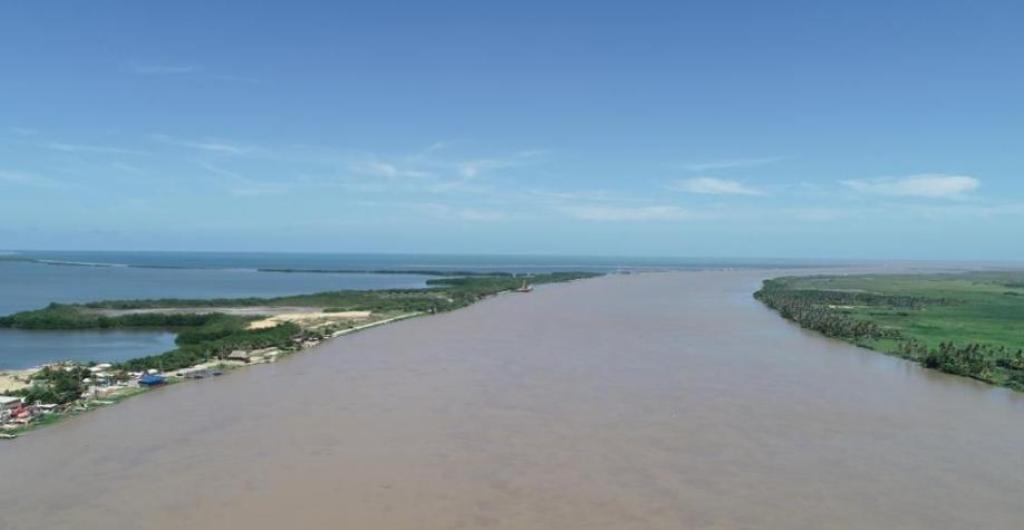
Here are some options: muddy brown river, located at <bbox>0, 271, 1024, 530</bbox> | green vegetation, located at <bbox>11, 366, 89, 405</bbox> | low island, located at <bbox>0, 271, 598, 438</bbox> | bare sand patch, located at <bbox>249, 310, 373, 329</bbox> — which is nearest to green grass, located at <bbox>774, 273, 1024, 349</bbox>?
muddy brown river, located at <bbox>0, 271, 1024, 530</bbox>

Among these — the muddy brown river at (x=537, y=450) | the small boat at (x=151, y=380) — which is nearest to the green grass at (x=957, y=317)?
the muddy brown river at (x=537, y=450)

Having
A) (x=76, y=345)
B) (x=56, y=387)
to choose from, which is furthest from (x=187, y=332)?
(x=56, y=387)

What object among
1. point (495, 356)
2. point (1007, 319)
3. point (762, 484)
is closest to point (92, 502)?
point (762, 484)

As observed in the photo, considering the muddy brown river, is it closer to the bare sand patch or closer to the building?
the building

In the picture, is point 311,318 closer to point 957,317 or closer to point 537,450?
point 537,450

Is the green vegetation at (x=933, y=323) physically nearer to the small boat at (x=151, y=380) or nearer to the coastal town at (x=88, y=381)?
the coastal town at (x=88, y=381)

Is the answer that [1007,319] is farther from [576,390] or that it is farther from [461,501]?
[461,501]
